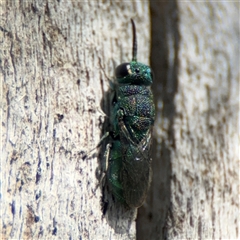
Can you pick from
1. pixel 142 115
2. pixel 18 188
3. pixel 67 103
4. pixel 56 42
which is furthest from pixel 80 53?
pixel 18 188

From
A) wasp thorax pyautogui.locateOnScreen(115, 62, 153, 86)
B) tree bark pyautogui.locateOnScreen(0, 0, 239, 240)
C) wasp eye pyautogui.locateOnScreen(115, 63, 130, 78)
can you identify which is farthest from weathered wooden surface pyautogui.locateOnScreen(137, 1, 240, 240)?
wasp eye pyautogui.locateOnScreen(115, 63, 130, 78)

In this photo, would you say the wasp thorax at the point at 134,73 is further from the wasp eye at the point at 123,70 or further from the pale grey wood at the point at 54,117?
the pale grey wood at the point at 54,117

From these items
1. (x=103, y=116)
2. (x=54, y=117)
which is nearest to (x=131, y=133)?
(x=103, y=116)

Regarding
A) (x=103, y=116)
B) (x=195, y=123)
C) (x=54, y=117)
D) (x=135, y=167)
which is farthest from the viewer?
(x=195, y=123)

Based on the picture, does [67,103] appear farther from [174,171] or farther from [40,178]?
[174,171]

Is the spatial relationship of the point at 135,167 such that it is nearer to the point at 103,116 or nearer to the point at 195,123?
the point at 103,116

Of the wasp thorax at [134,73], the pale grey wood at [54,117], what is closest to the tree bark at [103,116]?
the pale grey wood at [54,117]

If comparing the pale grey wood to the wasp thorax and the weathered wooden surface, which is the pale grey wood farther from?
the weathered wooden surface
